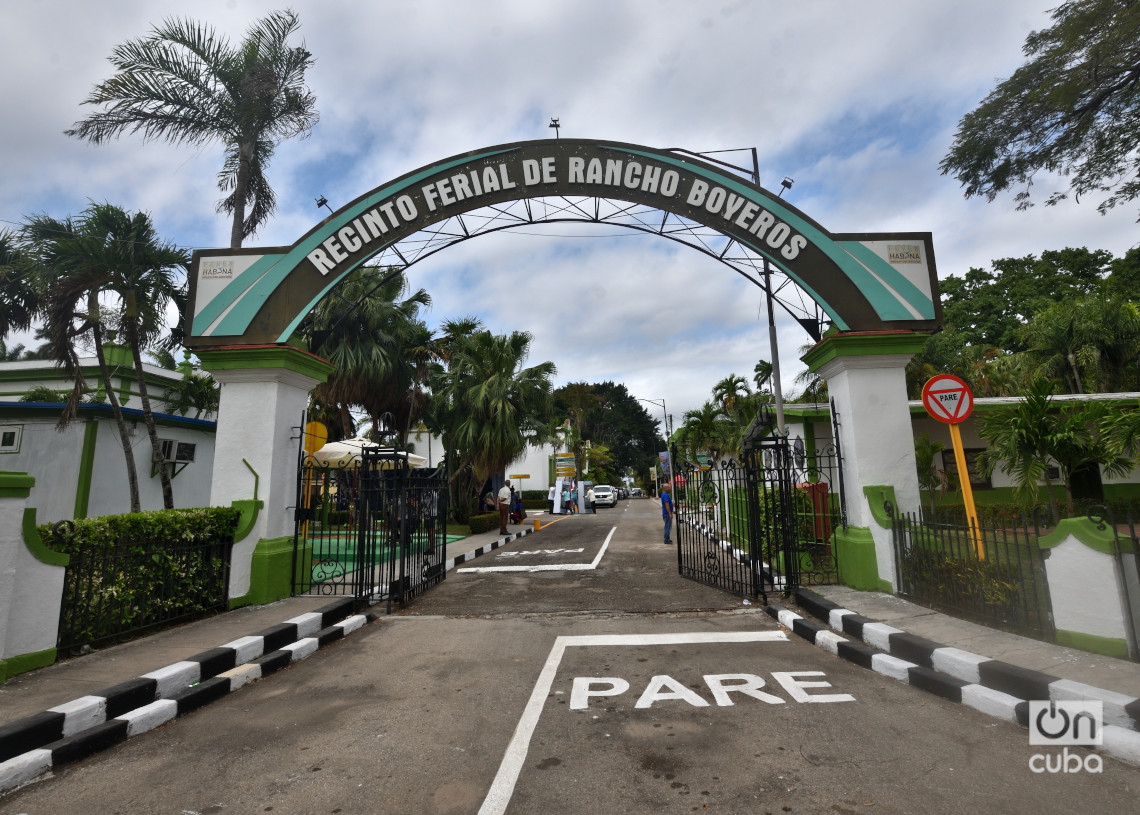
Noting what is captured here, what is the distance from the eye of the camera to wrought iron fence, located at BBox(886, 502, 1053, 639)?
5.21 metres

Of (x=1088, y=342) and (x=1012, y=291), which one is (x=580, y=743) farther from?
(x=1012, y=291)

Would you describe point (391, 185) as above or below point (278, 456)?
above

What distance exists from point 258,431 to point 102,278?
7.37m

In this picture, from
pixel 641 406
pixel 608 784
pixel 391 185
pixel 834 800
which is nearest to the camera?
pixel 834 800

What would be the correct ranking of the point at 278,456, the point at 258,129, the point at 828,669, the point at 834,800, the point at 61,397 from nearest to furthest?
the point at 834,800 < the point at 828,669 < the point at 278,456 < the point at 258,129 < the point at 61,397

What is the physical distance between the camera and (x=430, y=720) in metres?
4.03

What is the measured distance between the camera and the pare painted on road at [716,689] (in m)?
4.27

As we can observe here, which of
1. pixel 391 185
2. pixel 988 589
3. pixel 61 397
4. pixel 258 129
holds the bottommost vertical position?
pixel 988 589

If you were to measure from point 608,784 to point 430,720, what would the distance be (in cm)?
150

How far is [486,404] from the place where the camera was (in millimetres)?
21656

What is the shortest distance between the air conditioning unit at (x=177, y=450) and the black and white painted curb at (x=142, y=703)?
12991mm

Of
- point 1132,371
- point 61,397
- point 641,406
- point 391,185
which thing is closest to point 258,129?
point 391,185

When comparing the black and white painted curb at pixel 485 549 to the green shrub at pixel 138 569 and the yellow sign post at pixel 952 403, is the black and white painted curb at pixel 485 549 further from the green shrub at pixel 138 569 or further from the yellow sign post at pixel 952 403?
the yellow sign post at pixel 952 403

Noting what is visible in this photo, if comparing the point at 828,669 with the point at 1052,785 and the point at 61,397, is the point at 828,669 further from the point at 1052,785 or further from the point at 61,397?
the point at 61,397
